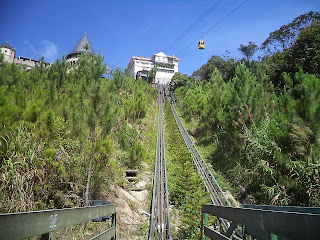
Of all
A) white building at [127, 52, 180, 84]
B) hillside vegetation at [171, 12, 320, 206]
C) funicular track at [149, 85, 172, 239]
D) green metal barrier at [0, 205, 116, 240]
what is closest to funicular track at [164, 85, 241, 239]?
hillside vegetation at [171, 12, 320, 206]

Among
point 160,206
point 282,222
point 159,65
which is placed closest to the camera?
point 282,222

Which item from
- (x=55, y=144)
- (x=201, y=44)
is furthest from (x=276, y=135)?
(x=201, y=44)

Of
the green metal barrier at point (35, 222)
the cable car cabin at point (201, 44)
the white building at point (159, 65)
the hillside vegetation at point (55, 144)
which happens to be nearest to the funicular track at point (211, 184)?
the hillside vegetation at point (55, 144)

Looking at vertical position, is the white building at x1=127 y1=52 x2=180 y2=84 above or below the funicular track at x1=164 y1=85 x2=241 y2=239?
above

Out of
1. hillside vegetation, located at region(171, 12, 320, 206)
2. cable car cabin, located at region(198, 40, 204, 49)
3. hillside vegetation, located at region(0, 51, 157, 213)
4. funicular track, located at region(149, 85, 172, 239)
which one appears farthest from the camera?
cable car cabin, located at region(198, 40, 204, 49)

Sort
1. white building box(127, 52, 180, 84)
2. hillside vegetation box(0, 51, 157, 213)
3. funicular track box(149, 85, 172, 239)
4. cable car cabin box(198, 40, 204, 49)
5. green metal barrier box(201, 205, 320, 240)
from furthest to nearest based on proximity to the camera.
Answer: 1. white building box(127, 52, 180, 84)
2. cable car cabin box(198, 40, 204, 49)
3. funicular track box(149, 85, 172, 239)
4. hillside vegetation box(0, 51, 157, 213)
5. green metal barrier box(201, 205, 320, 240)

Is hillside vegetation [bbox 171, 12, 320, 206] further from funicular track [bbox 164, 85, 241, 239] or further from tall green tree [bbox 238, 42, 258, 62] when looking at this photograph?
tall green tree [bbox 238, 42, 258, 62]

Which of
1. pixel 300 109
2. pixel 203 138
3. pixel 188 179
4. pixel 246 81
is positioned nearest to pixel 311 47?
pixel 246 81

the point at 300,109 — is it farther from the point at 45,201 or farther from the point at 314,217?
the point at 45,201

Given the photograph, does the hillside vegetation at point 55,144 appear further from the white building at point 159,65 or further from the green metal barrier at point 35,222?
the white building at point 159,65

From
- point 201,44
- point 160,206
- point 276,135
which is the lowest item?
point 160,206

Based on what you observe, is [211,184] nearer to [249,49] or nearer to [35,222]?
[35,222]

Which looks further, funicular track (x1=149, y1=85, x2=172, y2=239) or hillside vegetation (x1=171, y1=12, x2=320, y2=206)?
funicular track (x1=149, y1=85, x2=172, y2=239)

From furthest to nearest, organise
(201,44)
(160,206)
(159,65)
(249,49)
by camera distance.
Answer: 1. (159,65)
2. (249,49)
3. (201,44)
4. (160,206)
